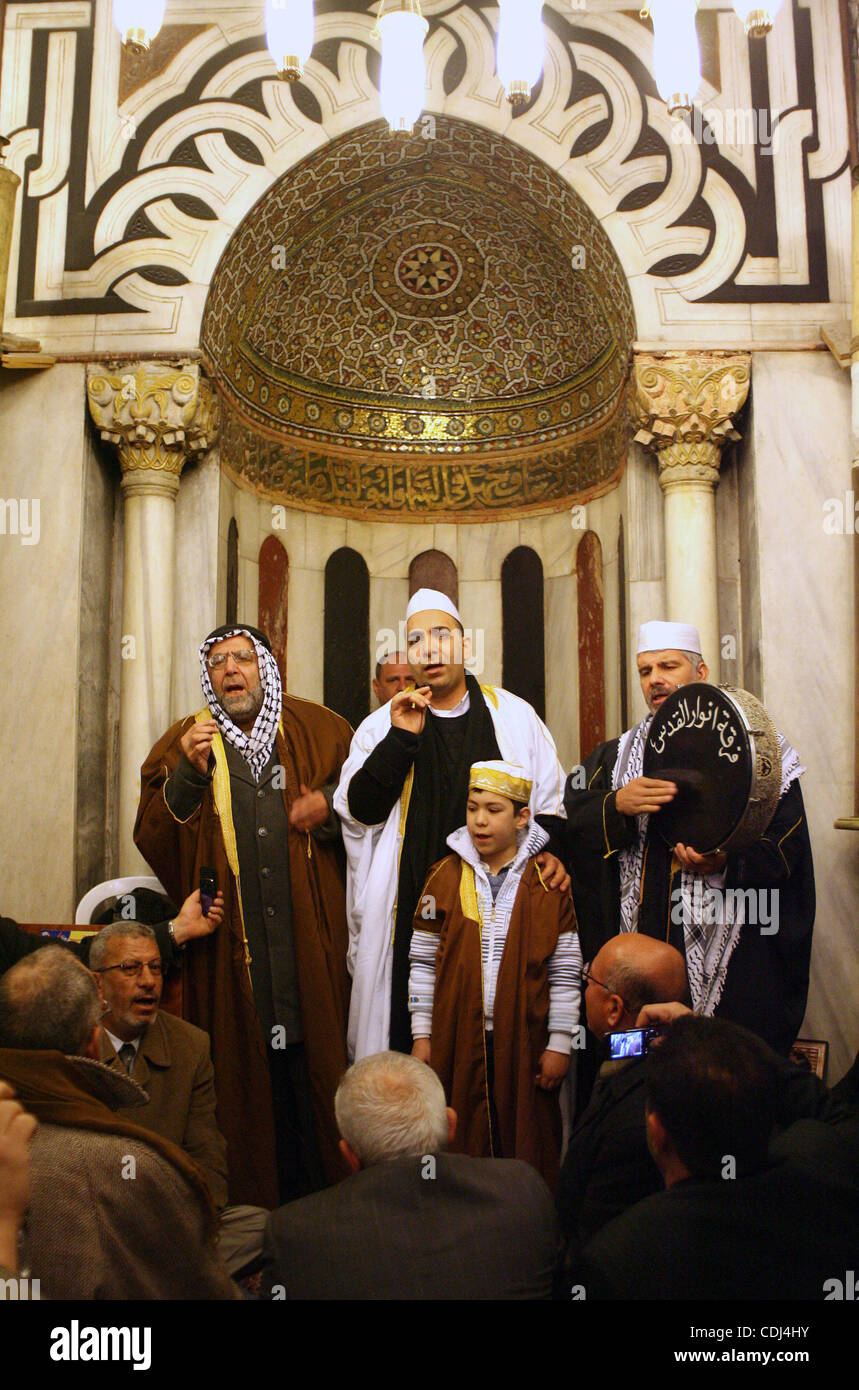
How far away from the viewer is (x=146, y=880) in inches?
186

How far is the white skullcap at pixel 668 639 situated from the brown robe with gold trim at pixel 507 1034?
976 millimetres

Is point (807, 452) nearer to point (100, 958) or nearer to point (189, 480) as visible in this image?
point (189, 480)

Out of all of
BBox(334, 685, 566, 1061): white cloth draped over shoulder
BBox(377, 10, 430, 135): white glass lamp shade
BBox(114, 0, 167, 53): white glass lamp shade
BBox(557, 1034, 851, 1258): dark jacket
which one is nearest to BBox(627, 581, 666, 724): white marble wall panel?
BBox(334, 685, 566, 1061): white cloth draped over shoulder

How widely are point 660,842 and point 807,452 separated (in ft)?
7.10

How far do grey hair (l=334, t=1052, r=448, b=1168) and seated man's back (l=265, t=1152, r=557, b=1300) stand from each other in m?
0.06

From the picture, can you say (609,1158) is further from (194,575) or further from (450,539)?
(450,539)

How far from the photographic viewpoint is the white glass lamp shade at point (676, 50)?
4680mm

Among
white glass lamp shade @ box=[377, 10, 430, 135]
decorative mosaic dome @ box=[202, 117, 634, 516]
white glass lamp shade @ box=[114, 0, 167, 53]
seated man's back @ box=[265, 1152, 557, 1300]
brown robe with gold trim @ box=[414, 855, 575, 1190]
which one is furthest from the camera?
decorative mosaic dome @ box=[202, 117, 634, 516]

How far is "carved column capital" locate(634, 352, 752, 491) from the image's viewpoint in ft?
17.4

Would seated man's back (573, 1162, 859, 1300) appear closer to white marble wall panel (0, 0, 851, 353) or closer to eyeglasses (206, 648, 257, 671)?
eyeglasses (206, 648, 257, 671)

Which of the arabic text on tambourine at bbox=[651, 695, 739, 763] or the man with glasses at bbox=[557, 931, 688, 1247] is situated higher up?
the arabic text on tambourine at bbox=[651, 695, 739, 763]

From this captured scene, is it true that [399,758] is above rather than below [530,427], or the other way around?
below
